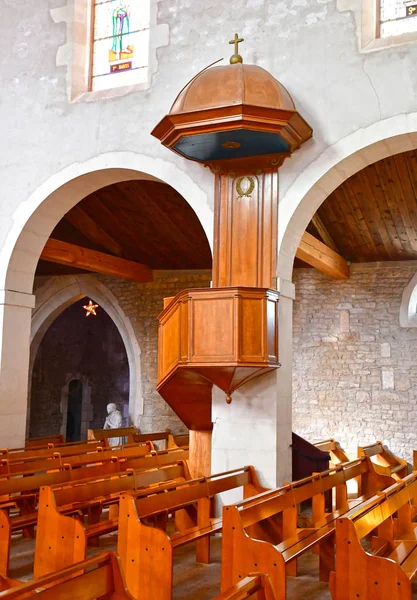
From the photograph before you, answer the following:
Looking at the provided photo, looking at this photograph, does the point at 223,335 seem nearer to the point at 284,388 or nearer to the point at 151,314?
the point at 284,388

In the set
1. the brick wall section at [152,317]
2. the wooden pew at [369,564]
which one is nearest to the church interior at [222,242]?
the wooden pew at [369,564]

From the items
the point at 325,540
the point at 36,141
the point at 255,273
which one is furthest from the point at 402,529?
the point at 36,141

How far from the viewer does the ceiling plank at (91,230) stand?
11180 mm

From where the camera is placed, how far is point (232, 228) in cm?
720

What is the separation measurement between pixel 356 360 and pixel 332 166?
522 cm

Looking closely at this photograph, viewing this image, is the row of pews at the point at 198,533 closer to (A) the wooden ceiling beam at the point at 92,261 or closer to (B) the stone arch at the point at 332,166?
(B) the stone arch at the point at 332,166

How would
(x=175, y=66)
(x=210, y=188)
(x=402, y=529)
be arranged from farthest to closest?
(x=175, y=66) < (x=210, y=188) < (x=402, y=529)

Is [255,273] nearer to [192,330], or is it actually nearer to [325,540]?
[192,330]

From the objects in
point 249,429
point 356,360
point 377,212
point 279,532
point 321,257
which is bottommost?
point 279,532

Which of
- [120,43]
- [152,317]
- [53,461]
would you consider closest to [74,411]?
[152,317]

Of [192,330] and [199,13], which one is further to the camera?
[199,13]

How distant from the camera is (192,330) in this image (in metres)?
6.37

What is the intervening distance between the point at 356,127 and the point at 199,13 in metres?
2.51

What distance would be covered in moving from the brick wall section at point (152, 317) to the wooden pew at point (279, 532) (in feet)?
19.0
